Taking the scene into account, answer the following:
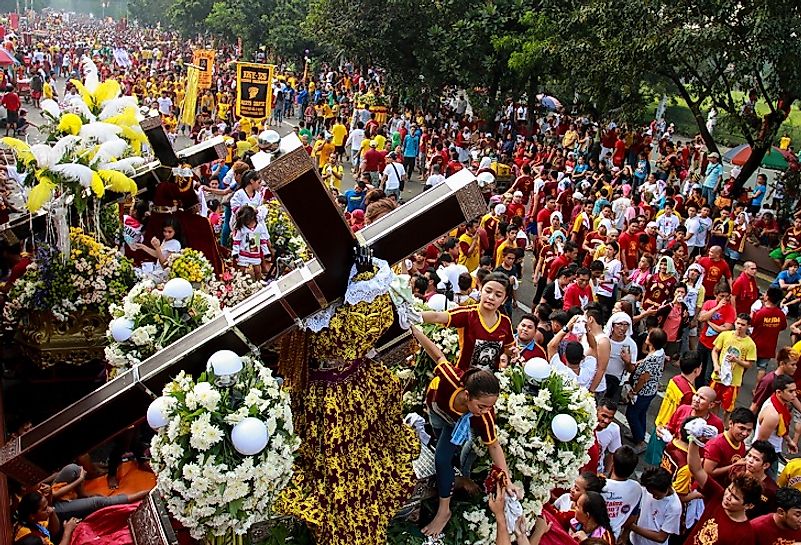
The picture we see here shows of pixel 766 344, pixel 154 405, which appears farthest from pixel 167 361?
pixel 766 344

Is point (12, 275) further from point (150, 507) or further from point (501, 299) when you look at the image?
point (501, 299)

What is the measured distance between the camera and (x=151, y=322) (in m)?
5.28

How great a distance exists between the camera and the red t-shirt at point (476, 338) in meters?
5.20

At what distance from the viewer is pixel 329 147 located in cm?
1898

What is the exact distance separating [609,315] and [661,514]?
5766 millimetres

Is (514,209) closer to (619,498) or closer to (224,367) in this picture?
(619,498)

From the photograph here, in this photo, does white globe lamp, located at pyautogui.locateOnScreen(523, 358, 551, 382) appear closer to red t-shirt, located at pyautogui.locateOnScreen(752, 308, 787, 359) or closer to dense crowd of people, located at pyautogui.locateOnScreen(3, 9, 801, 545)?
dense crowd of people, located at pyautogui.locateOnScreen(3, 9, 801, 545)

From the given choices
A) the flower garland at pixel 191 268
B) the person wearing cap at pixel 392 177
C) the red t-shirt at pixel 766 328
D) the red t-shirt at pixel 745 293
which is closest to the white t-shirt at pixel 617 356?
the red t-shirt at pixel 766 328

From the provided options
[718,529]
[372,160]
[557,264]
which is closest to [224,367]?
[718,529]

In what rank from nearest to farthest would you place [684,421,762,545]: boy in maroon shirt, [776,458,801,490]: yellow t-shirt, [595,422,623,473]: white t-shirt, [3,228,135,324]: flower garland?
[684,421,762,545]: boy in maroon shirt → [776,458,801,490]: yellow t-shirt → [3,228,135,324]: flower garland → [595,422,623,473]: white t-shirt

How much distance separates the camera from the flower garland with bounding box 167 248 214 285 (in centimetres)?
769

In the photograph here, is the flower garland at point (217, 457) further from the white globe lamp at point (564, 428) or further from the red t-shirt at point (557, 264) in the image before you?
the red t-shirt at point (557, 264)

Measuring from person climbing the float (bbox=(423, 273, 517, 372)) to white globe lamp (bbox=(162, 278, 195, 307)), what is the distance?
1880mm

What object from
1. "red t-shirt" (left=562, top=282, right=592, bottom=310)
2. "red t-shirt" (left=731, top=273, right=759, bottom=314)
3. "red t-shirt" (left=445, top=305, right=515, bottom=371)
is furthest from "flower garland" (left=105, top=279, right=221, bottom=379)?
"red t-shirt" (left=731, top=273, right=759, bottom=314)
